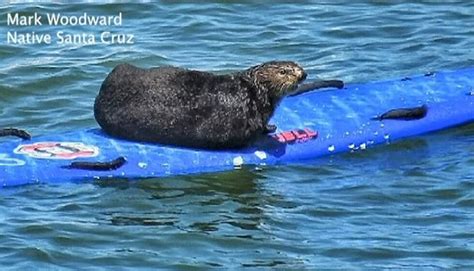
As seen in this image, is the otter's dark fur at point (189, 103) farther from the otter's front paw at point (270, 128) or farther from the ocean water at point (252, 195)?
the ocean water at point (252, 195)

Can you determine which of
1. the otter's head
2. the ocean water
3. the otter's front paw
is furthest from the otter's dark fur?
the ocean water

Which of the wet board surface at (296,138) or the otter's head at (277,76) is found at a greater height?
the otter's head at (277,76)

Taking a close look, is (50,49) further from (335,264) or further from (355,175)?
(335,264)

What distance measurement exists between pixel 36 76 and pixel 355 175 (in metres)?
3.38

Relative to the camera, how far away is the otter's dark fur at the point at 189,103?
373 inches

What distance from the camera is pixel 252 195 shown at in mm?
9422

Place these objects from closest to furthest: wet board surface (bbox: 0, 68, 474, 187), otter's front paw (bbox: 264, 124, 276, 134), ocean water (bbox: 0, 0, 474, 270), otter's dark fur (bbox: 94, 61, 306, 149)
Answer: ocean water (bbox: 0, 0, 474, 270) < wet board surface (bbox: 0, 68, 474, 187) < otter's dark fur (bbox: 94, 61, 306, 149) < otter's front paw (bbox: 264, 124, 276, 134)

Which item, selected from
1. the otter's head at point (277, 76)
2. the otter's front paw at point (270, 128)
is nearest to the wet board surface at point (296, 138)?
the otter's front paw at point (270, 128)

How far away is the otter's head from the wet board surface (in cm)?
38

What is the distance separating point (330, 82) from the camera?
10.7 meters

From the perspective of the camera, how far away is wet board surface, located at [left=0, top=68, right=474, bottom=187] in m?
9.34

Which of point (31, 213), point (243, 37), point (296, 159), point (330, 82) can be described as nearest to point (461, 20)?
point (243, 37)

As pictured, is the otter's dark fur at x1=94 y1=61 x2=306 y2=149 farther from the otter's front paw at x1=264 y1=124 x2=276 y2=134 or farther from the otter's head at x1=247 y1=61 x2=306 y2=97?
the otter's front paw at x1=264 y1=124 x2=276 y2=134

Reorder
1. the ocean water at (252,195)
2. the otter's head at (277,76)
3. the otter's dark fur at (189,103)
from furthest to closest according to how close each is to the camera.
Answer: the otter's head at (277,76), the otter's dark fur at (189,103), the ocean water at (252,195)
